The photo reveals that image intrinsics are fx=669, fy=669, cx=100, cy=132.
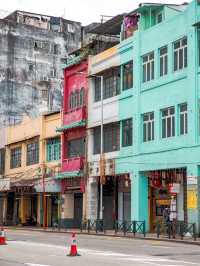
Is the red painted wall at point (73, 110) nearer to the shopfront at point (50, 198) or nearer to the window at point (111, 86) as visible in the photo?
the shopfront at point (50, 198)

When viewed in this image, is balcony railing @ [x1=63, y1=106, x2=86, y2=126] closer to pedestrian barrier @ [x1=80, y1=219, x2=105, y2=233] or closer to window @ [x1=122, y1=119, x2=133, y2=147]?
window @ [x1=122, y1=119, x2=133, y2=147]

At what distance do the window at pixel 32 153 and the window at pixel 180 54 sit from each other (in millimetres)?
21551

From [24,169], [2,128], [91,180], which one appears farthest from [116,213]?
[2,128]

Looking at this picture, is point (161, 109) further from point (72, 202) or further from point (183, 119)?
point (72, 202)

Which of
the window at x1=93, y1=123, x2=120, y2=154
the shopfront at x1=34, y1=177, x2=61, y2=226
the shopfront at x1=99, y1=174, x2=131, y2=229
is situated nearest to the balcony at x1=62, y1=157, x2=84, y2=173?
the window at x1=93, y1=123, x2=120, y2=154

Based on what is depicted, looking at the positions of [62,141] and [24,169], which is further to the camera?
[24,169]

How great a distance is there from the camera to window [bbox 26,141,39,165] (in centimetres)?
5948

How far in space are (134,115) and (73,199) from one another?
39.0 feet

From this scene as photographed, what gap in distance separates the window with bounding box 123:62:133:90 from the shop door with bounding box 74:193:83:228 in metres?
10.3

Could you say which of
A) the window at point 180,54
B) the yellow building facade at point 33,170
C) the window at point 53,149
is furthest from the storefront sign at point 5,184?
the window at point 180,54

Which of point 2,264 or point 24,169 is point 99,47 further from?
point 2,264

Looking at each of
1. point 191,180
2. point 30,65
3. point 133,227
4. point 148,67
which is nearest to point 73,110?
point 148,67

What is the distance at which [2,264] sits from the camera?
18.6 metres

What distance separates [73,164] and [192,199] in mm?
15417
